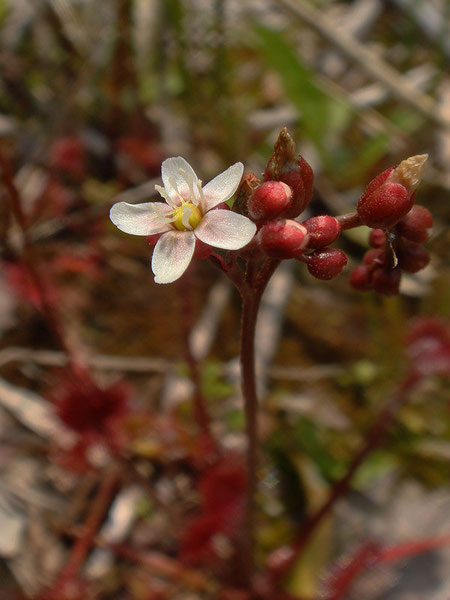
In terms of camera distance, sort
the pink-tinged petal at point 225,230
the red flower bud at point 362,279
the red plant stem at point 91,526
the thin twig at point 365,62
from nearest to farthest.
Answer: the pink-tinged petal at point 225,230 → the red flower bud at point 362,279 → the red plant stem at point 91,526 → the thin twig at point 365,62

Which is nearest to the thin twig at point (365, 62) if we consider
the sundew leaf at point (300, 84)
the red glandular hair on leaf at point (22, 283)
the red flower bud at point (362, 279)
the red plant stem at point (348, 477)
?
the sundew leaf at point (300, 84)

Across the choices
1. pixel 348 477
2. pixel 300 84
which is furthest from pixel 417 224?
pixel 300 84

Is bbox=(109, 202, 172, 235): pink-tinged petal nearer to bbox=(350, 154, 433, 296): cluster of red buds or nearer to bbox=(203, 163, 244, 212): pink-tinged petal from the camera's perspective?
bbox=(203, 163, 244, 212): pink-tinged petal

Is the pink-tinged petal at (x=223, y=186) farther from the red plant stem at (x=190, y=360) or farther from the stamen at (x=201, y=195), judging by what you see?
the red plant stem at (x=190, y=360)

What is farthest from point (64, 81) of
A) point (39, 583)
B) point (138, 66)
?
point (39, 583)

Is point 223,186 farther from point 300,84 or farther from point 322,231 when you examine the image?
point 300,84

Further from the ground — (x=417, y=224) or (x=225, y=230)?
(x=417, y=224)

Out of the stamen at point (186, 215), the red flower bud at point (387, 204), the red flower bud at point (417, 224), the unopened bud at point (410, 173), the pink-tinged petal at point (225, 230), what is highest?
the red flower bud at point (417, 224)

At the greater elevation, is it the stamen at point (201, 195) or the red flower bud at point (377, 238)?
the red flower bud at point (377, 238)
